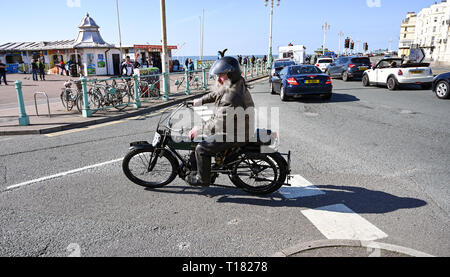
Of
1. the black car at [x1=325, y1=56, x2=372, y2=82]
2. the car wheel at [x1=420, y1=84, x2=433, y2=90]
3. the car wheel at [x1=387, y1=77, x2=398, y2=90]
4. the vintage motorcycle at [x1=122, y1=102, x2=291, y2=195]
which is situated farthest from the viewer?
the black car at [x1=325, y1=56, x2=372, y2=82]

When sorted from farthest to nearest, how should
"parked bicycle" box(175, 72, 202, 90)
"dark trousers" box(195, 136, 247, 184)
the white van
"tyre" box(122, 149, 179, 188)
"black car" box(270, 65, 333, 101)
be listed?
the white van → "parked bicycle" box(175, 72, 202, 90) → "black car" box(270, 65, 333, 101) → "tyre" box(122, 149, 179, 188) → "dark trousers" box(195, 136, 247, 184)

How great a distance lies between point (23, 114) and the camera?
338 inches

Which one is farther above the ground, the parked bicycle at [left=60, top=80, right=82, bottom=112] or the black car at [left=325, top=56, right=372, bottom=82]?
the black car at [left=325, top=56, right=372, bottom=82]

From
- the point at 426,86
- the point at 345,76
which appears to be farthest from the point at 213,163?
the point at 345,76

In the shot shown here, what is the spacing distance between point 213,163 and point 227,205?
0.58 meters

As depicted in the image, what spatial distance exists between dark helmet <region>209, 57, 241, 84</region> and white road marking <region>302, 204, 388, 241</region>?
1.76 m

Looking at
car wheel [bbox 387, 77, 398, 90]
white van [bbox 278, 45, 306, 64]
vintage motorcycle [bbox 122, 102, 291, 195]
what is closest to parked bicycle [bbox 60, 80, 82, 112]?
vintage motorcycle [bbox 122, 102, 291, 195]

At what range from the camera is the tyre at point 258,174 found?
4004 mm

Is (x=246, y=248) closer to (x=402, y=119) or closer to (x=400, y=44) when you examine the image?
(x=402, y=119)

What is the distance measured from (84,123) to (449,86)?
12.7 metres

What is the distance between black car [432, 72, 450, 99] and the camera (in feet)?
38.9

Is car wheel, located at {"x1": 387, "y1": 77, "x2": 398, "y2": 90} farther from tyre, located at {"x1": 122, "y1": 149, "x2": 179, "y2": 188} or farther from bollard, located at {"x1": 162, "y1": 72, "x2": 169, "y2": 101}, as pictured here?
tyre, located at {"x1": 122, "y1": 149, "x2": 179, "y2": 188}

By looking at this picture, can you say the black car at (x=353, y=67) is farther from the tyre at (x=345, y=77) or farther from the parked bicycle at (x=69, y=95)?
the parked bicycle at (x=69, y=95)

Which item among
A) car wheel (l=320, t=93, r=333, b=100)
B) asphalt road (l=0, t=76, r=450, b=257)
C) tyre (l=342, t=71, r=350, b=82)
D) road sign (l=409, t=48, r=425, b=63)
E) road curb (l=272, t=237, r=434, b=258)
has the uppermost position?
road sign (l=409, t=48, r=425, b=63)
